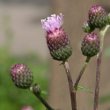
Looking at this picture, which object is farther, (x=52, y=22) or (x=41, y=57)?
(x=41, y=57)

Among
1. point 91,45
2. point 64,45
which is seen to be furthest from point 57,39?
point 91,45

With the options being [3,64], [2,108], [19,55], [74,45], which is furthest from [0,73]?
[74,45]

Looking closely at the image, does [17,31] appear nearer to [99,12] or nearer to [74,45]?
[74,45]

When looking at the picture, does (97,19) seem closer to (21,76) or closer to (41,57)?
(21,76)

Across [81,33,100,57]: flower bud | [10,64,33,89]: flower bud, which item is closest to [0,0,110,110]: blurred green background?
[10,64,33,89]: flower bud

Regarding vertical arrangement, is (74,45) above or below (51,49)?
below
